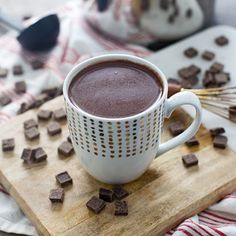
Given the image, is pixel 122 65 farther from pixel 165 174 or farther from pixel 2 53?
pixel 2 53

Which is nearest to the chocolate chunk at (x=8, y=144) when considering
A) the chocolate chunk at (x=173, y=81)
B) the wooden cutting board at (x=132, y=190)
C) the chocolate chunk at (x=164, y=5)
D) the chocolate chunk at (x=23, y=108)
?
the wooden cutting board at (x=132, y=190)

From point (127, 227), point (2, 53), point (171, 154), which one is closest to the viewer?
point (127, 227)

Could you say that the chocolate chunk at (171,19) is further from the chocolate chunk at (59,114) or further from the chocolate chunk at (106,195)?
the chocolate chunk at (106,195)

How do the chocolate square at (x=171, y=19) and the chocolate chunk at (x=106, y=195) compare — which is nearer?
the chocolate chunk at (x=106, y=195)

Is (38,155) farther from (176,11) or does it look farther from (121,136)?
(176,11)

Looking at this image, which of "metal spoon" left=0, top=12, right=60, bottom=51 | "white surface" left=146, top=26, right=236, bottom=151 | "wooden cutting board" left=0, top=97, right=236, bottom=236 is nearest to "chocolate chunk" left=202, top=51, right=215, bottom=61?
"white surface" left=146, top=26, right=236, bottom=151

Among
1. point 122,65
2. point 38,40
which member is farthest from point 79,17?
point 122,65

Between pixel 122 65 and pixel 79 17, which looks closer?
pixel 122 65
